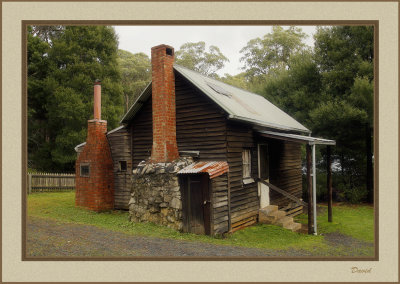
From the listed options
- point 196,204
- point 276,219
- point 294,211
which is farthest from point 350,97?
point 196,204

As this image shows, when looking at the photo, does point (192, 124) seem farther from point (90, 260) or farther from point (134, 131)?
point (90, 260)

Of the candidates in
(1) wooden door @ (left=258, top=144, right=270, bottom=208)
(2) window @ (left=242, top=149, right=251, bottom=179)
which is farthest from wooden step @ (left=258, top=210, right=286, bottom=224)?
(2) window @ (left=242, top=149, right=251, bottom=179)

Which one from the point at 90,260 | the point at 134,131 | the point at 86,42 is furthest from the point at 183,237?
the point at 86,42

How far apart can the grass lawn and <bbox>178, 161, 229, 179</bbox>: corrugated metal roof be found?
2.15 meters

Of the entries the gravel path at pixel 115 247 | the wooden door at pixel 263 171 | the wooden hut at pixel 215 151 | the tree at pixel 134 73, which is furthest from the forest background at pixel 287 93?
the tree at pixel 134 73

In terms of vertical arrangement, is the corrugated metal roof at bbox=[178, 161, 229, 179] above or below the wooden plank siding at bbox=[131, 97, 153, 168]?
below

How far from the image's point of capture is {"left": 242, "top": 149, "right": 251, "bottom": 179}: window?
12309mm

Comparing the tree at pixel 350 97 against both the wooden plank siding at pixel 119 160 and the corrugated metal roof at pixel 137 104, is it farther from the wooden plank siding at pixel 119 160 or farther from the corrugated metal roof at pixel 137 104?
the wooden plank siding at pixel 119 160

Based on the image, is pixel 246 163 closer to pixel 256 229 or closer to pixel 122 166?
pixel 256 229

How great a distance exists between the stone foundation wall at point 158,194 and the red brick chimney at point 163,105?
50 cm

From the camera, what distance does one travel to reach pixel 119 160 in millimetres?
15203

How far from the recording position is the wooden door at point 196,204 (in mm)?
10367

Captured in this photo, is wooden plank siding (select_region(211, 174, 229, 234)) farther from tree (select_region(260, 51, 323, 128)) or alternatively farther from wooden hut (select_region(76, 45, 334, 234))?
tree (select_region(260, 51, 323, 128))

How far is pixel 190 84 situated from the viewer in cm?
1167
